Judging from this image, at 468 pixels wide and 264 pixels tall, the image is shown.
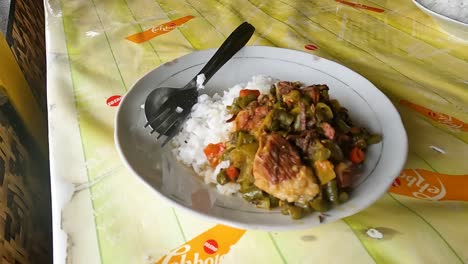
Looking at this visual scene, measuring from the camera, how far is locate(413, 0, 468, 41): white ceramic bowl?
130 cm

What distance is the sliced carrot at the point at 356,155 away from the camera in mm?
799

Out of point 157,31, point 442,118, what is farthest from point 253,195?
point 157,31

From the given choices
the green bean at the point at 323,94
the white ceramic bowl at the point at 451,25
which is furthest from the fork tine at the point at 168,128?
the white ceramic bowl at the point at 451,25

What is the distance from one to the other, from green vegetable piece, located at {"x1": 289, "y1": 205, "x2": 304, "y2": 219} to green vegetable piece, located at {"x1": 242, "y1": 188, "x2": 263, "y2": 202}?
0.06 metres

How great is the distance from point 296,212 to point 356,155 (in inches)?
7.7

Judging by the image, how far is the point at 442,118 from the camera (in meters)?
1.07

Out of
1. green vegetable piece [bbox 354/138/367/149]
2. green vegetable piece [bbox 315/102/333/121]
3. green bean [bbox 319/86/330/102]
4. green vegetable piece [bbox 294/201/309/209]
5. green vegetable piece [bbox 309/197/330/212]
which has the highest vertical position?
green bean [bbox 319/86/330/102]

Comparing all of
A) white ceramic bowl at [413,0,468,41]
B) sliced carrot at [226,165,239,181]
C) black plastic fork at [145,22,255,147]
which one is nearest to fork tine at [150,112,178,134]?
black plastic fork at [145,22,255,147]

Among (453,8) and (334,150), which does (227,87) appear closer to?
(334,150)

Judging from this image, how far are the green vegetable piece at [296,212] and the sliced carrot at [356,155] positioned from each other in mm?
175

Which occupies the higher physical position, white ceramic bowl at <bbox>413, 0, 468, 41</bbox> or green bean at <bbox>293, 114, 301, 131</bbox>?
white ceramic bowl at <bbox>413, 0, 468, 41</bbox>

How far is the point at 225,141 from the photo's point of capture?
2.93 ft

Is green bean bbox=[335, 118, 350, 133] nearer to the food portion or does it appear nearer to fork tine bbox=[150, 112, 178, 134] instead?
the food portion

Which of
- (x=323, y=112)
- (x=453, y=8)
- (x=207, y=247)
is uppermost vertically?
(x=453, y=8)
